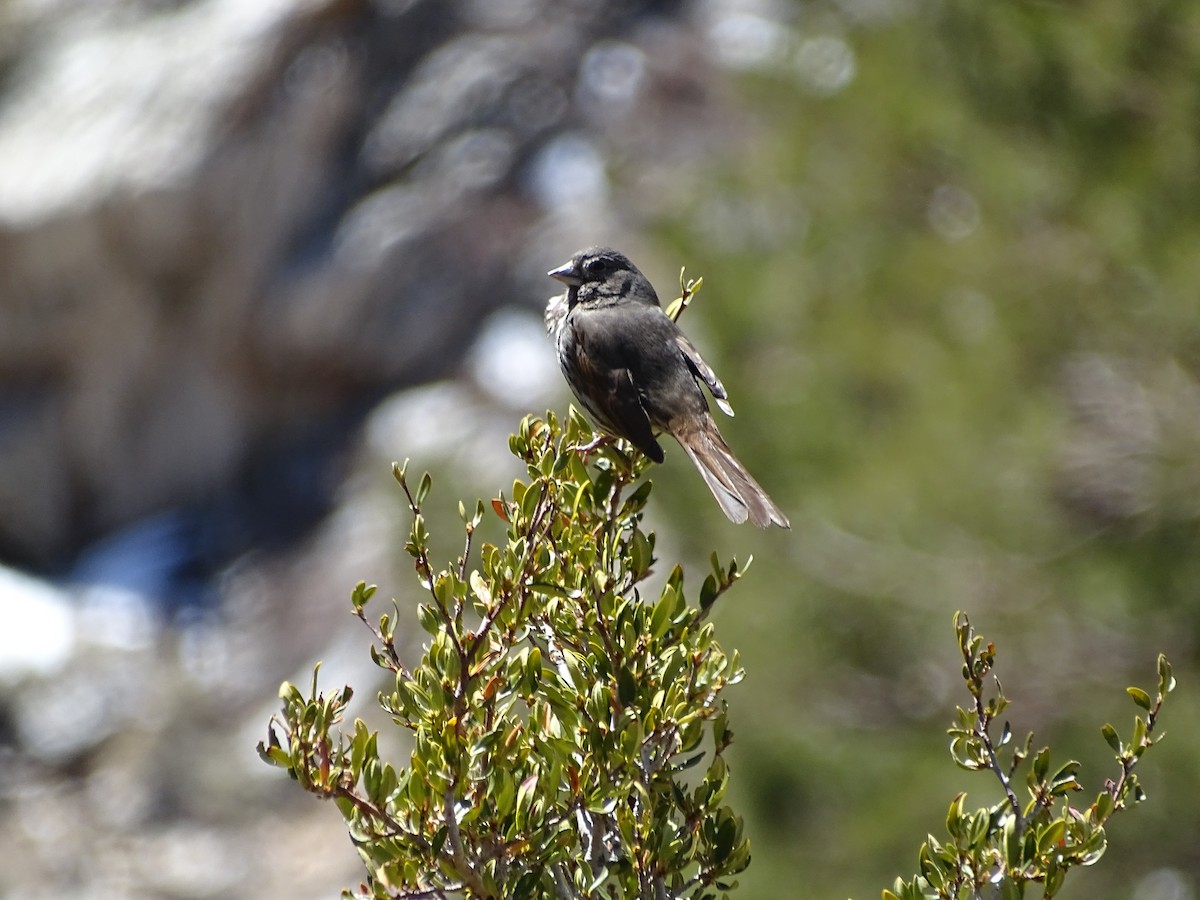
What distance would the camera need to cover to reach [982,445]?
5.32m

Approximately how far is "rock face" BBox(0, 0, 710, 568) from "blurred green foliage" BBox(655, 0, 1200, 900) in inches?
224

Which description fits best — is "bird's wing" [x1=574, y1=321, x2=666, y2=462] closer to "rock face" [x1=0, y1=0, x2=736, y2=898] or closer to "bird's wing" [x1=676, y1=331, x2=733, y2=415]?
"bird's wing" [x1=676, y1=331, x2=733, y2=415]

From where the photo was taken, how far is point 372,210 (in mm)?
11812

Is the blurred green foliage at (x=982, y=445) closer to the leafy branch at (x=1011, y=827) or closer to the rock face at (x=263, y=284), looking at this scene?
the leafy branch at (x=1011, y=827)

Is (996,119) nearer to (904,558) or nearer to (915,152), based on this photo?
(915,152)

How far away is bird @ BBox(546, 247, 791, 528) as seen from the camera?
2.70 meters

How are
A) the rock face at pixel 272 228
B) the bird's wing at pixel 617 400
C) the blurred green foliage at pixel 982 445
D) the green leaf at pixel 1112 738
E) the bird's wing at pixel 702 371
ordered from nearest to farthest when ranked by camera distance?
the green leaf at pixel 1112 738, the bird's wing at pixel 617 400, the bird's wing at pixel 702 371, the blurred green foliage at pixel 982 445, the rock face at pixel 272 228

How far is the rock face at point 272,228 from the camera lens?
11719 millimetres

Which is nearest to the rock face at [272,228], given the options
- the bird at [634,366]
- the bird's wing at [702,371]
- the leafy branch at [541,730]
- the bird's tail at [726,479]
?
the bird at [634,366]

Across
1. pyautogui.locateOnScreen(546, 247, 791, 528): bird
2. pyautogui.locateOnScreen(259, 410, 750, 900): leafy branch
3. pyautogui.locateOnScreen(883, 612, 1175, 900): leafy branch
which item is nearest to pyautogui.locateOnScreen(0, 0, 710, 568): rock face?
pyautogui.locateOnScreen(546, 247, 791, 528): bird

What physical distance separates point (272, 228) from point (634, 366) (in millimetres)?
9687

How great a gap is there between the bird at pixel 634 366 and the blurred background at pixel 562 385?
242 cm

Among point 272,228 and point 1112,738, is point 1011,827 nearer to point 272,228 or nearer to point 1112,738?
point 1112,738

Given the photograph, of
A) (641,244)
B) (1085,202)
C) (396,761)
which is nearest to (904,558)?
(1085,202)
